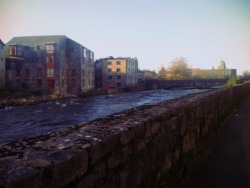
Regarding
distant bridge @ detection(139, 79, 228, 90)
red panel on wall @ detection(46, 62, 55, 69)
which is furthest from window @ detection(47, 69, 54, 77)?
distant bridge @ detection(139, 79, 228, 90)

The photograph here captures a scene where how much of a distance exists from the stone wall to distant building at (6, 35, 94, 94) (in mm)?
38909

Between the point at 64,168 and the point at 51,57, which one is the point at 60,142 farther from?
the point at 51,57

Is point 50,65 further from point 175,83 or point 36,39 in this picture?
point 175,83

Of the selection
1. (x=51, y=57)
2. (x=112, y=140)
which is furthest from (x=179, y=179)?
(x=51, y=57)

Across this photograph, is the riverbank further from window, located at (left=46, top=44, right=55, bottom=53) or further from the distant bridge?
the distant bridge

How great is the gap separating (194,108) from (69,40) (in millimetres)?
44231

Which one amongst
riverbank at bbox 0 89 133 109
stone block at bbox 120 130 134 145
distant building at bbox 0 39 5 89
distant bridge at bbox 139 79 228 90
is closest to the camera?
stone block at bbox 120 130 134 145

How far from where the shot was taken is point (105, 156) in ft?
6.57

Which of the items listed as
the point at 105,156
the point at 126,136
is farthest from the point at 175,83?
the point at 105,156

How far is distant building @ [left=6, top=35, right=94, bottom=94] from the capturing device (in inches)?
1655

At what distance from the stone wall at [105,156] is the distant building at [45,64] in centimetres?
3891

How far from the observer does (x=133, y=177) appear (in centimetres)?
241

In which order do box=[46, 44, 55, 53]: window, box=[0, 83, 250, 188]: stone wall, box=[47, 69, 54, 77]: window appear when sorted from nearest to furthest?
box=[0, 83, 250, 188]: stone wall → box=[47, 69, 54, 77]: window → box=[46, 44, 55, 53]: window

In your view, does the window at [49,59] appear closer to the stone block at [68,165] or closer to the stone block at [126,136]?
the stone block at [126,136]
